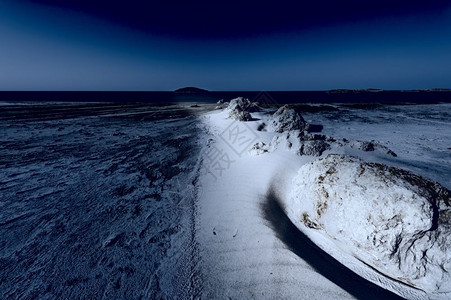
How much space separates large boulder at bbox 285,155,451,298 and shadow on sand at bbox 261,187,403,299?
0.28 meters

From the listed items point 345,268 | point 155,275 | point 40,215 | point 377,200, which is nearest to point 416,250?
point 377,200

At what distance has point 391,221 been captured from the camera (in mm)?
2729

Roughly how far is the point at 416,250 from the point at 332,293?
50.6 inches

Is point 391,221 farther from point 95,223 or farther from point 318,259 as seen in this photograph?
point 95,223

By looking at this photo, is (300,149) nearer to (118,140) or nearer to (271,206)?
(271,206)

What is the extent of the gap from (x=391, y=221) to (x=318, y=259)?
1.14m

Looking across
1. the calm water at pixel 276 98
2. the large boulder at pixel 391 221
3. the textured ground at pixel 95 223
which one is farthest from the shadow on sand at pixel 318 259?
the calm water at pixel 276 98

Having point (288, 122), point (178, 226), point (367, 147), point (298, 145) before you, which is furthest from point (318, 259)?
point (288, 122)

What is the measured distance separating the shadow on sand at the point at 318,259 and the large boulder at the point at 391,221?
0.91ft

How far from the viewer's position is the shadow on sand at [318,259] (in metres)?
2.58

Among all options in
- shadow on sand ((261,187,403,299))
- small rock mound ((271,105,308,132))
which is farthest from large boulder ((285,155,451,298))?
small rock mound ((271,105,308,132))

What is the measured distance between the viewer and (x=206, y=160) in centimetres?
735

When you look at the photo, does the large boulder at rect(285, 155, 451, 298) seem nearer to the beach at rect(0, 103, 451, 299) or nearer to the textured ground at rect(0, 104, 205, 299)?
the beach at rect(0, 103, 451, 299)

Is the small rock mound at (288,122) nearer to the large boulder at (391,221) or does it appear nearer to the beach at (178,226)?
the beach at (178,226)
